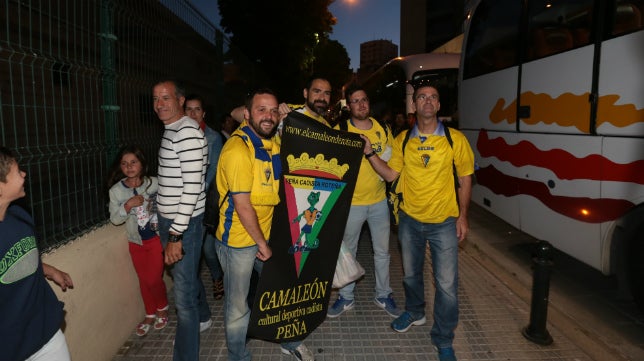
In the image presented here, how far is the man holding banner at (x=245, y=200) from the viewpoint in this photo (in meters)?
2.61

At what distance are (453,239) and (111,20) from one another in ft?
11.1

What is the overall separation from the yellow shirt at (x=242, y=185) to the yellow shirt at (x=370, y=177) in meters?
1.15

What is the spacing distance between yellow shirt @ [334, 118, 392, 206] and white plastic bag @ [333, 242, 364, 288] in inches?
20.6

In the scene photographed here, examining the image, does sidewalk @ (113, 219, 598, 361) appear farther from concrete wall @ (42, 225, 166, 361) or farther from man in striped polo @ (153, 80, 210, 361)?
man in striped polo @ (153, 80, 210, 361)

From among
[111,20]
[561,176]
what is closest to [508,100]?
[561,176]

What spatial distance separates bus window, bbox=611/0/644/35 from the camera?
12.2ft

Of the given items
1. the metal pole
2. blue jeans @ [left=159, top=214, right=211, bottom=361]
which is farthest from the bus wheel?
blue jeans @ [left=159, top=214, right=211, bottom=361]

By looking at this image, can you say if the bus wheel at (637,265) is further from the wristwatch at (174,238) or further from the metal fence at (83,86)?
the metal fence at (83,86)

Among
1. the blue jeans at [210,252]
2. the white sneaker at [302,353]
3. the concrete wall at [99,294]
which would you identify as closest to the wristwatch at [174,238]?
the concrete wall at [99,294]

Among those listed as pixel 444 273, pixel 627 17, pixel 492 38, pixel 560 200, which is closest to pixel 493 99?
pixel 492 38

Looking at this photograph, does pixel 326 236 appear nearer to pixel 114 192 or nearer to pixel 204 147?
pixel 204 147

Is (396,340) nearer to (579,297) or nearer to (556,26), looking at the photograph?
(579,297)

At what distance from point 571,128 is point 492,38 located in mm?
2589

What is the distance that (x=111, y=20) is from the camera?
3.74m
